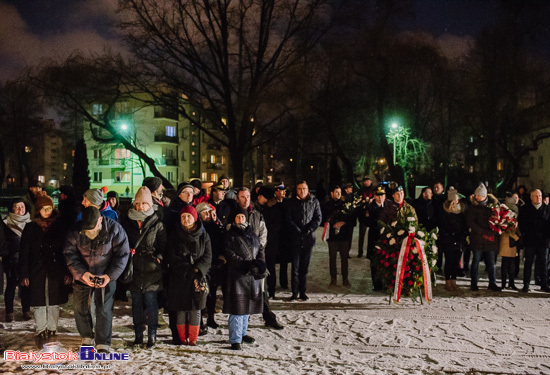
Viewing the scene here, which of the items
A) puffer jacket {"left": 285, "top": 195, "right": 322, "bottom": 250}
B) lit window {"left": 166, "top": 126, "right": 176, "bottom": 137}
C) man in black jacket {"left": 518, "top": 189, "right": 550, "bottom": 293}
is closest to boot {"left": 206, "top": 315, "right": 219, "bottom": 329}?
puffer jacket {"left": 285, "top": 195, "right": 322, "bottom": 250}

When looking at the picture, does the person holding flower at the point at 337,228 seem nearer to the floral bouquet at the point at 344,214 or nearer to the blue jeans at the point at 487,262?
the floral bouquet at the point at 344,214

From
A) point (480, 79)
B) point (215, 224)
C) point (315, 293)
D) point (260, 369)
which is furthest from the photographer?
point (480, 79)

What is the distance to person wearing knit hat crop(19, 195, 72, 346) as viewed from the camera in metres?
6.72

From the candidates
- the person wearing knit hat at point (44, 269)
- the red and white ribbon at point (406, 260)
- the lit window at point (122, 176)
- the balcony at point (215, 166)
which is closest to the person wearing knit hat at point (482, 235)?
the red and white ribbon at point (406, 260)

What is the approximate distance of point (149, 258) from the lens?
6410mm

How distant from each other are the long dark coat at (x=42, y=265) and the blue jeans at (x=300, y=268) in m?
4.19

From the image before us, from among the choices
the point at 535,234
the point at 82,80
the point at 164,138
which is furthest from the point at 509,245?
the point at 164,138

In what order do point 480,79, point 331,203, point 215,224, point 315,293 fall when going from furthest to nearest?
point 480,79 → point 331,203 → point 315,293 → point 215,224

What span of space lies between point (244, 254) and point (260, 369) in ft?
4.87

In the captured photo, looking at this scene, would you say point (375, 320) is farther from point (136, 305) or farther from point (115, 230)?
point (115, 230)

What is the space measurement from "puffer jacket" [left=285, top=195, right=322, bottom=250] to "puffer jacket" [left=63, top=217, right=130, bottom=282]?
4002mm

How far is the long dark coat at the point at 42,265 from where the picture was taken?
22.0 feet

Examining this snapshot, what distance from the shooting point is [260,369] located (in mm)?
5762

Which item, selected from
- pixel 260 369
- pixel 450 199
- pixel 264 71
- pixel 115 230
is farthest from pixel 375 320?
pixel 264 71
